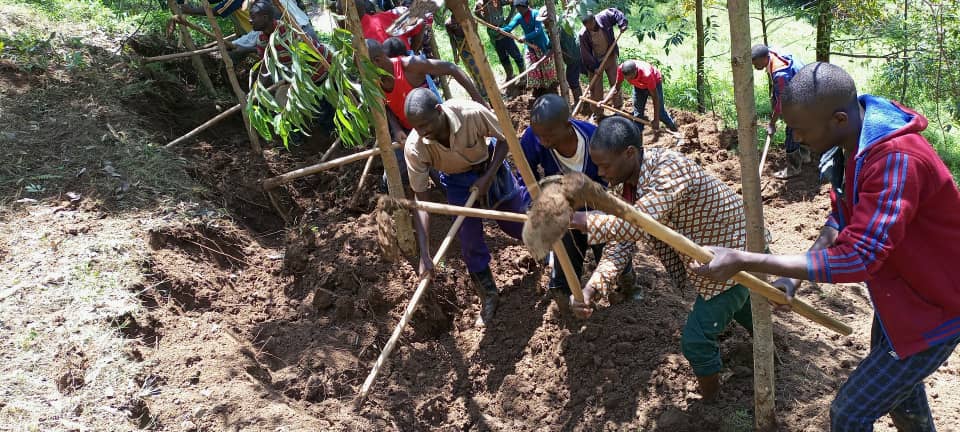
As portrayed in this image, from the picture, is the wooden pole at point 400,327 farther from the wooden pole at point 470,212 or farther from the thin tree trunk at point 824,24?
the thin tree trunk at point 824,24

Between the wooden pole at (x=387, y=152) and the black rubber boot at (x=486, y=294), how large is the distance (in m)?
0.97

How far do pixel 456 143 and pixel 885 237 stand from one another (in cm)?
242

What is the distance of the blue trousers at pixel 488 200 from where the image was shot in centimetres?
414

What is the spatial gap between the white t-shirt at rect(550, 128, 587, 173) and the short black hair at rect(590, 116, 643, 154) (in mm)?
653

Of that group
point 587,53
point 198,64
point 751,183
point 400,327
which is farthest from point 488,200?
point 587,53

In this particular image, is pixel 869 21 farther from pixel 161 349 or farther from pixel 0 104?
pixel 0 104

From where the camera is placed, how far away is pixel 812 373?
11.0ft

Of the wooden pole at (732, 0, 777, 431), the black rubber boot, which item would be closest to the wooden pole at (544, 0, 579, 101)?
the black rubber boot

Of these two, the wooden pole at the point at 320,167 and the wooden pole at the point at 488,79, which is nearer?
the wooden pole at the point at 488,79

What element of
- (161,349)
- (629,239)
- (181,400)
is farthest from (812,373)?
(161,349)

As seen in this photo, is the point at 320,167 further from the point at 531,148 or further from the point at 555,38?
the point at 555,38

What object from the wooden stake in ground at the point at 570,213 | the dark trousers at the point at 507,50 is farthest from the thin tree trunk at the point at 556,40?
the dark trousers at the point at 507,50

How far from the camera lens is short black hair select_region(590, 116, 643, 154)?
2680 millimetres

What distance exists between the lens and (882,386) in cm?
220
